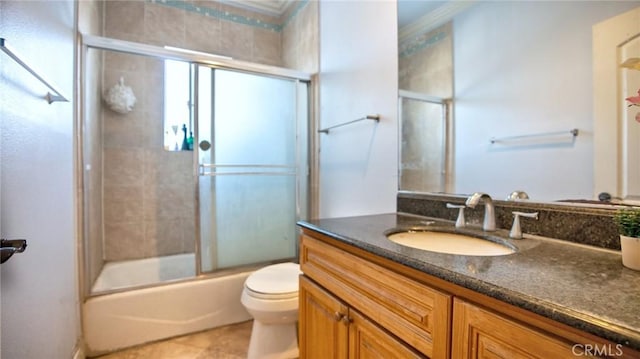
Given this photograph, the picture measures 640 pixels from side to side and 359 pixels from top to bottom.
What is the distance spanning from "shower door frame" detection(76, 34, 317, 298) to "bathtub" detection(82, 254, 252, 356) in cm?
6

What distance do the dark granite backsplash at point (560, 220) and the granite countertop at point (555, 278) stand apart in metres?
0.03

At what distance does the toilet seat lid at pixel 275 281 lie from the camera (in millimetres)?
1554

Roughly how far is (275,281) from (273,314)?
0.19 m

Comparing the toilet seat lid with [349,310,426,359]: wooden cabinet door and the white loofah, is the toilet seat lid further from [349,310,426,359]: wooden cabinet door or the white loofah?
the white loofah

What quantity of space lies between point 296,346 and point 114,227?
189 cm

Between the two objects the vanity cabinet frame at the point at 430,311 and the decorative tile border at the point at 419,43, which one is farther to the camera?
the decorative tile border at the point at 419,43

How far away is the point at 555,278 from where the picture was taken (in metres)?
0.59

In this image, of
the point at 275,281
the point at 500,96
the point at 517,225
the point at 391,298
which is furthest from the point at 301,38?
the point at 391,298

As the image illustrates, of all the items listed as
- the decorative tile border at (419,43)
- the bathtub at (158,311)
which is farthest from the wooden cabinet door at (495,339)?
the bathtub at (158,311)

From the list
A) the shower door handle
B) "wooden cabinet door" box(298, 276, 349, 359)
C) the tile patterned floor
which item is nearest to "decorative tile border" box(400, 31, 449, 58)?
"wooden cabinet door" box(298, 276, 349, 359)

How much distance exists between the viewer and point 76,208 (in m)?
1.59

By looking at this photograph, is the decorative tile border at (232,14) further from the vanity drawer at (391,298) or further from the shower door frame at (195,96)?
the vanity drawer at (391,298)

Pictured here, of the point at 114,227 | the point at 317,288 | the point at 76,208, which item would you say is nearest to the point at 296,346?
the point at 317,288

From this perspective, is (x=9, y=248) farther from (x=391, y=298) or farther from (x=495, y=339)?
(x=495, y=339)
